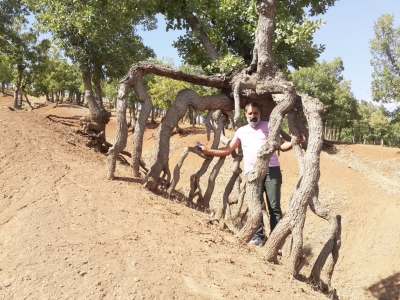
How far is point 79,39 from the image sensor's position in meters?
13.3

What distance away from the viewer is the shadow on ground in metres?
8.62

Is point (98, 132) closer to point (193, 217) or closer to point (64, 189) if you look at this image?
point (64, 189)

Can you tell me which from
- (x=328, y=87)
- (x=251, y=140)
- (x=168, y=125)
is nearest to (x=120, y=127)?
(x=168, y=125)

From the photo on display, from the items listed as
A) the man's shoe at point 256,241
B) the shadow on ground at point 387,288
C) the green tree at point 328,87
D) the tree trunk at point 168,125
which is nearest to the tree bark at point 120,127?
the tree trunk at point 168,125

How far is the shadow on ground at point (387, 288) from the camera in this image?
340 inches

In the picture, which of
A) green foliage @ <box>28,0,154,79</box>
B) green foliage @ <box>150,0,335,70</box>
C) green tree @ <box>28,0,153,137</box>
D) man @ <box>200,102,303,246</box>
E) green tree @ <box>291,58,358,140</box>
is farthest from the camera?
green tree @ <box>291,58,358,140</box>

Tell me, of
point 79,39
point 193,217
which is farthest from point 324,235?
point 79,39

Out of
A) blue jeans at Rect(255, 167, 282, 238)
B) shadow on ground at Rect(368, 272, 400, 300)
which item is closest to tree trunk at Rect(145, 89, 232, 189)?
blue jeans at Rect(255, 167, 282, 238)

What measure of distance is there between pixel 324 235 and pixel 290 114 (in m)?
6.71

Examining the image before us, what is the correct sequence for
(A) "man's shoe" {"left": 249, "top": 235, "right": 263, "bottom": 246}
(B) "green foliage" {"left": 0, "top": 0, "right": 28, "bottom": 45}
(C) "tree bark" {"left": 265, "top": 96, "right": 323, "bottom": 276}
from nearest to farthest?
(C) "tree bark" {"left": 265, "top": 96, "right": 323, "bottom": 276}, (A) "man's shoe" {"left": 249, "top": 235, "right": 263, "bottom": 246}, (B) "green foliage" {"left": 0, "top": 0, "right": 28, "bottom": 45}

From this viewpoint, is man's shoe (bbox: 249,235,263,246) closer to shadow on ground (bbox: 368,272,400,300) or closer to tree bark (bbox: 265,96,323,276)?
tree bark (bbox: 265,96,323,276)

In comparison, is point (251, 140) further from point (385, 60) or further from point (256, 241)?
point (385, 60)

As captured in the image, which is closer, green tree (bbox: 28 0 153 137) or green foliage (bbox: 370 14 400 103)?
green tree (bbox: 28 0 153 137)

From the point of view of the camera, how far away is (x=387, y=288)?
900 centimetres
